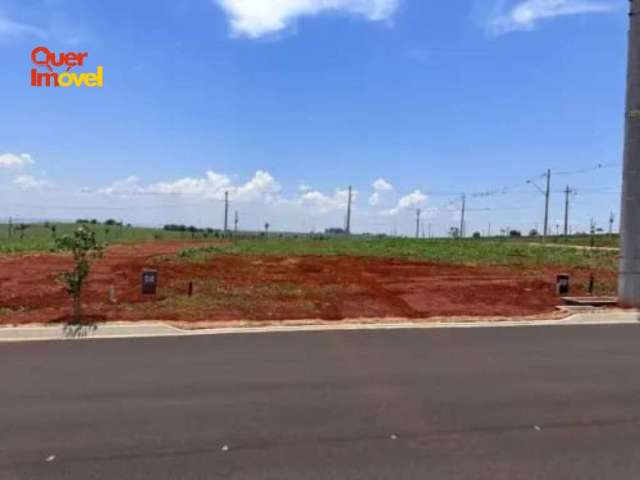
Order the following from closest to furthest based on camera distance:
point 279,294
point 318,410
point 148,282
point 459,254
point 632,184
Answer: point 318,410
point 632,184
point 148,282
point 279,294
point 459,254

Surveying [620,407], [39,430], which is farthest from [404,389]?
[39,430]

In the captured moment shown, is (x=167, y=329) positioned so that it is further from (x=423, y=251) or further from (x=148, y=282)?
(x=423, y=251)

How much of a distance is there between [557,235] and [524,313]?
310ft

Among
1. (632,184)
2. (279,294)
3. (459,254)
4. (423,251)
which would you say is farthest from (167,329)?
(423,251)

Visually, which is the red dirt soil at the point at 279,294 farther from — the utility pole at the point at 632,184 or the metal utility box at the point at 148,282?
the utility pole at the point at 632,184

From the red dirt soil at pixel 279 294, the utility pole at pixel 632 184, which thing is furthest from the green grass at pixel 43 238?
the utility pole at pixel 632 184

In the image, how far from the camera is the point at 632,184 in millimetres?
12641

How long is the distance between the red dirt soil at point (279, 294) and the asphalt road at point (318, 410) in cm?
291

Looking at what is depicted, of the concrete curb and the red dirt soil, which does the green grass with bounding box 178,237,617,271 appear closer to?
→ the red dirt soil

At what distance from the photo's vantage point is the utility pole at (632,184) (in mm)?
12570

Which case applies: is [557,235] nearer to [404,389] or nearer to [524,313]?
[524,313]

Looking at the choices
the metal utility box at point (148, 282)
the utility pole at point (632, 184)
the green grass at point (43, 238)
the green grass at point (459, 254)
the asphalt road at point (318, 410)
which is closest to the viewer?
the asphalt road at point (318, 410)

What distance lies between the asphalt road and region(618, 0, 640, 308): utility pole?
16.4 ft

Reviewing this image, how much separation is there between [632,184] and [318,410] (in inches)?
424
